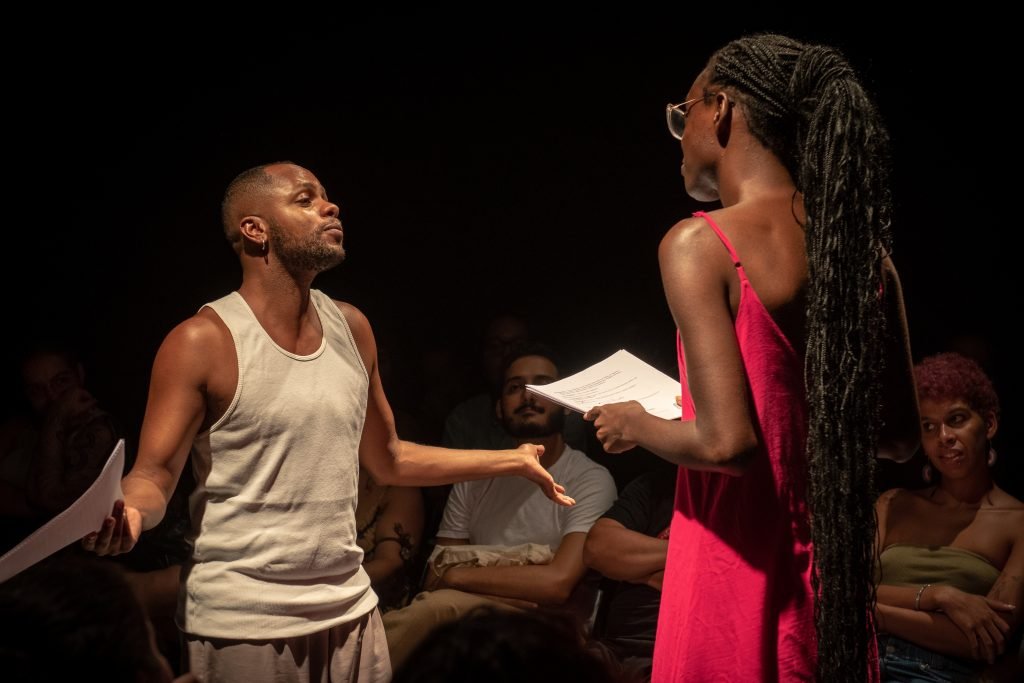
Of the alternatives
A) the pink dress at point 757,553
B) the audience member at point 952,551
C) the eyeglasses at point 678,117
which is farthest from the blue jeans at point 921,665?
the eyeglasses at point 678,117

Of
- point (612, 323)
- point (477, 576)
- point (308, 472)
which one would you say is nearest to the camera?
point (308, 472)

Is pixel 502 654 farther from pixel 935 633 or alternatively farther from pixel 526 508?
pixel 526 508

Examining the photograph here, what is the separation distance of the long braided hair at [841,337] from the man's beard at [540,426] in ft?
7.24

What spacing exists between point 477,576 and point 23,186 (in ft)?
8.37

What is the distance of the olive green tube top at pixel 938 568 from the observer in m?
2.85

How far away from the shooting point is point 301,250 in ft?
6.80

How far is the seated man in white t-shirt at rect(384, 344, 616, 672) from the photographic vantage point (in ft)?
10.8

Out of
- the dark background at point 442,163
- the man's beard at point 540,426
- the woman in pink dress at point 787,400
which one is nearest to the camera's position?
the woman in pink dress at point 787,400

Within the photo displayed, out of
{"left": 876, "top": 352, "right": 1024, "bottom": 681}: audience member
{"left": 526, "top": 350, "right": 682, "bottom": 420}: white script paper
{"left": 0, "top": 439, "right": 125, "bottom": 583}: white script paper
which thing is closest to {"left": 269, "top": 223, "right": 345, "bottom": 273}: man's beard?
{"left": 526, "top": 350, "right": 682, "bottom": 420}: white script paper

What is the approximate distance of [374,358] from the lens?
220 centimetres

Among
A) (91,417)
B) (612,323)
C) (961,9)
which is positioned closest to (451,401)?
(612,323)

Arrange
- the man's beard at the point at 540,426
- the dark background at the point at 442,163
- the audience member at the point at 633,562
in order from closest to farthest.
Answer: the audience member at the point at 633,562
the man's beard at the point at 540,426
the dark background at the point at 442,163

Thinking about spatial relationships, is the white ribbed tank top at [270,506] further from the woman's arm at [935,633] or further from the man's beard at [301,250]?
the woman's arm at [935,633]

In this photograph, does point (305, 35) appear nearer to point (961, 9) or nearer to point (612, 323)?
point (612, 323)
